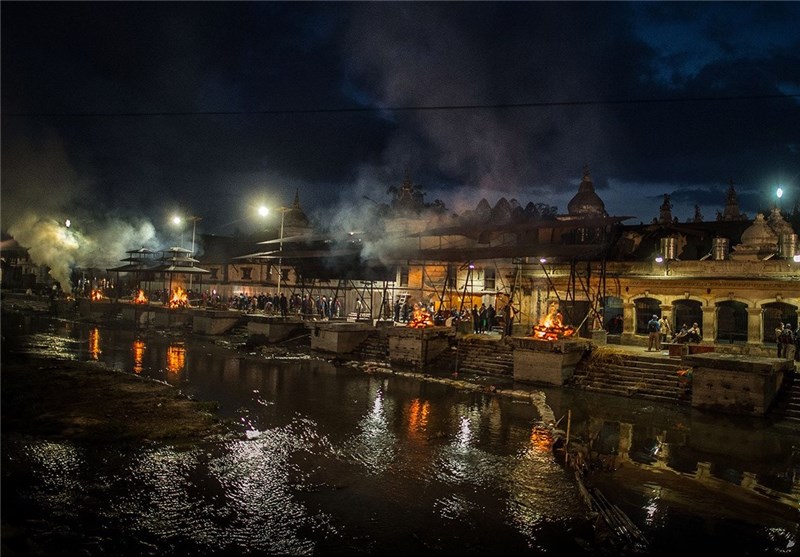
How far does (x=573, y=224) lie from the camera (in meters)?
21.5

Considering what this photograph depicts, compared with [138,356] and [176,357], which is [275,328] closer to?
[176,357]

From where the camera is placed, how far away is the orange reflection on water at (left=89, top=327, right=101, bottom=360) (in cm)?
2392

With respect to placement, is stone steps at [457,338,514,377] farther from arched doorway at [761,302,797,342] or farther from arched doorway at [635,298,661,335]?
arched doorway at [761,302,797,342]

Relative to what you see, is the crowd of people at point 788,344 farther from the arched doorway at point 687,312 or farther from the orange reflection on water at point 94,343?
the orange reflection on water at point 94,343

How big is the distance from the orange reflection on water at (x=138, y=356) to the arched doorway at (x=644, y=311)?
26.3 m

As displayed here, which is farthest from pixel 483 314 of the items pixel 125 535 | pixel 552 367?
pixel 125 535

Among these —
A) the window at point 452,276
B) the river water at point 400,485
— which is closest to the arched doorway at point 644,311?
the window at point 452,276

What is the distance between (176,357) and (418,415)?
15.1m

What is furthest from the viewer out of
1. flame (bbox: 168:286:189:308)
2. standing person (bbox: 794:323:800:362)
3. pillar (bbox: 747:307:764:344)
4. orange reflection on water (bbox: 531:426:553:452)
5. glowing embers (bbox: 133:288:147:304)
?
glowing embers (bbox: 133:288:147:304)

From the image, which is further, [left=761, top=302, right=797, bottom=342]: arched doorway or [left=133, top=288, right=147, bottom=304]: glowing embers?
[left=133, top=288, right=147, bottom=304]: glowing embers

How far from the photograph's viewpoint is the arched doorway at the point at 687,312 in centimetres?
2703

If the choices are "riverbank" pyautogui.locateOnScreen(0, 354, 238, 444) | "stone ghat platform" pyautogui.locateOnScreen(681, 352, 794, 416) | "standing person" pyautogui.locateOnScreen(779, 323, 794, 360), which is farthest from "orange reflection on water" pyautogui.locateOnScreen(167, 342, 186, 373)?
"standing person" pyautogui.locateOnScreen(779, 323, 794, 360)

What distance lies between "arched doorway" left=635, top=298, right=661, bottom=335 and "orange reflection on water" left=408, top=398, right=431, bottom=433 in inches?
687

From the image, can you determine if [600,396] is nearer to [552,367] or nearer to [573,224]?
[552,367]
